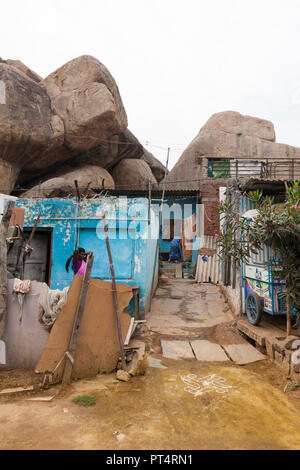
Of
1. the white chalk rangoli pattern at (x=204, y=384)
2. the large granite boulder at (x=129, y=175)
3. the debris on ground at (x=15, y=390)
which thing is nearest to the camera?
the debris on ground at (x=15, y=390)

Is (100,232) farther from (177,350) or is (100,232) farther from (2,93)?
(2,93)

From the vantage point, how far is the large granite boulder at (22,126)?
46.0ft

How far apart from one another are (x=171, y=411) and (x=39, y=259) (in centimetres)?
692

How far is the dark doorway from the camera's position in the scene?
28.9 ft

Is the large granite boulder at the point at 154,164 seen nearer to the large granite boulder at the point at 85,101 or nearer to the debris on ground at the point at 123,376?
the large granite boulder at the point at 85,101

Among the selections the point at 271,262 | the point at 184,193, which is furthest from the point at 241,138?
the point at 271,262

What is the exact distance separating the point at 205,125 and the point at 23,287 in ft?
72.5

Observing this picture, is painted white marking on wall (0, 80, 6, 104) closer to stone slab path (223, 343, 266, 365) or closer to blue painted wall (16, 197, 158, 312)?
blue painted wall (16, 197, 158, 312)

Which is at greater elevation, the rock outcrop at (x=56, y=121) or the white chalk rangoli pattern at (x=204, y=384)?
the rock outcrop at (x=56, y=121)

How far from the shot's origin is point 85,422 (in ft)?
10.1

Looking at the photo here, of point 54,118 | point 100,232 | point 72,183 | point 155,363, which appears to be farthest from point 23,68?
point 155,363

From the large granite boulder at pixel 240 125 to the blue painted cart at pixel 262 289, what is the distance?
17.9 metres

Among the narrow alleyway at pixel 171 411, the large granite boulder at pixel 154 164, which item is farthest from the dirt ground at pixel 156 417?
the large granite boulder at pixel 154 164
